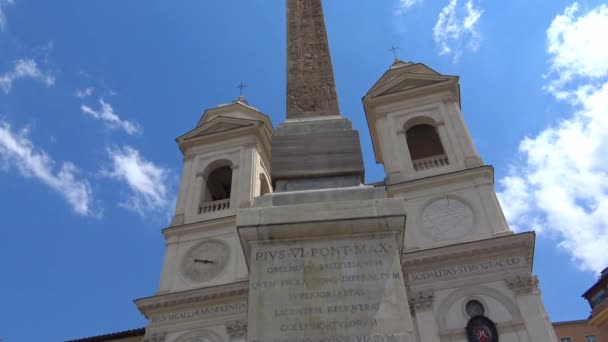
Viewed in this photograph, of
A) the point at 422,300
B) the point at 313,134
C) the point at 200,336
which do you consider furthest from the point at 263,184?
the point at 313,134

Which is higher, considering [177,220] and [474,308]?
[177,220]

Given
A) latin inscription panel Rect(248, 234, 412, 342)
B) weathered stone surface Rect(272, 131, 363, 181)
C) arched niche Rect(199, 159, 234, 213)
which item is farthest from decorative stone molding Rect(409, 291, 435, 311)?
latin inscription panel Rect(248, 234, 412, 342)

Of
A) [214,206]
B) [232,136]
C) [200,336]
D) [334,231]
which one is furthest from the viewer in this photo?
[232,136]

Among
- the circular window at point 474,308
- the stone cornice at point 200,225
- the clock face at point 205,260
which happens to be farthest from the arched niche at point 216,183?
the circular window at point 474,308

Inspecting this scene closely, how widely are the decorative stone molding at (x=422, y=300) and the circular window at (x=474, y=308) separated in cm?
110

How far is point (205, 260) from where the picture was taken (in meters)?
20.8

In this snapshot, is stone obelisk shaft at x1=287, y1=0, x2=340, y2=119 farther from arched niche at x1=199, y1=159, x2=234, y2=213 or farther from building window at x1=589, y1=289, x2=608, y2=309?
building window at x1=589, y1=289, x2=608, y2=309

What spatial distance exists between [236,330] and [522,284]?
9.36m

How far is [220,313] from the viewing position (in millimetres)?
18844

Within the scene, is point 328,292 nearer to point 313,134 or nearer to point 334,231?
point 334,231

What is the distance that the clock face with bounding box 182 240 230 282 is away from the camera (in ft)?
66.8

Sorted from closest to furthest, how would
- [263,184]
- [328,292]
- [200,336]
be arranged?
[328,292] → [200,336] → [263,184]

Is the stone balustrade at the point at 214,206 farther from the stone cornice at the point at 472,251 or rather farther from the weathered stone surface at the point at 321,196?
the weathered stone surface at the point at 321,196

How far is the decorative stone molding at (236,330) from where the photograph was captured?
18.0m
